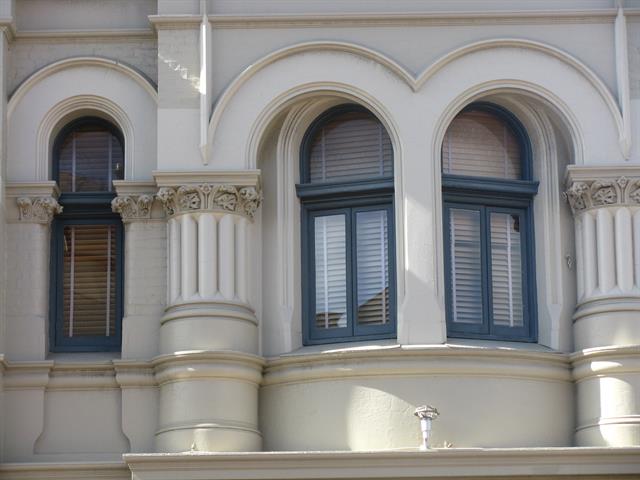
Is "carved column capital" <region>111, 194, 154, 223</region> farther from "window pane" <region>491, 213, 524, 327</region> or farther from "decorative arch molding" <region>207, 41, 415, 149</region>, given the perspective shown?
"window pane" <region>491, 213, 524, 327</region>

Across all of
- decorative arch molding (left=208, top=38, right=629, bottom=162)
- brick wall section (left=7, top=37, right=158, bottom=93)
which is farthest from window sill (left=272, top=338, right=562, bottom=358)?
brick wall section (left=7, top=37, right=158, bottom=93)

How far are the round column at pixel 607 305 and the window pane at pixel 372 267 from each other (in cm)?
237

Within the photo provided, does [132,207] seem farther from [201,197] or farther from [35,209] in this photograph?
[35,209]

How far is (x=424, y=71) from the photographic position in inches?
1081

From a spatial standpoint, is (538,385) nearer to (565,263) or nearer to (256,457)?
(565,263)

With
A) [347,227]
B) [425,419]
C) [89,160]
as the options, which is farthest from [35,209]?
[425,419]

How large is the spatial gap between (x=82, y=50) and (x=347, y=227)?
4.11 meters

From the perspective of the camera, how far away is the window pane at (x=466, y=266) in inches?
1080

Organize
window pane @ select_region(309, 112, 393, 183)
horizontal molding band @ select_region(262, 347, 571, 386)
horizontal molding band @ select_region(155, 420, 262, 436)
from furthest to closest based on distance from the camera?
window pane @ select_region(309, 112, 393, 183) < horizontal molding band @ select_region(262, 347, 571, 386) < horizontal molding band @ select_region(155, 420, 262, 436)

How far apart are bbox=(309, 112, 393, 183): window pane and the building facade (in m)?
0.03

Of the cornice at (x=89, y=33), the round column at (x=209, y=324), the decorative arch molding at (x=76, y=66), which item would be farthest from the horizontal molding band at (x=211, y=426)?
the cornice at (x=89, y=33)

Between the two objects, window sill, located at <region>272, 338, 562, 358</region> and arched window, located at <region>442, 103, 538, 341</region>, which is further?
arched window, located at <region>442, 103, 538, 341</region>

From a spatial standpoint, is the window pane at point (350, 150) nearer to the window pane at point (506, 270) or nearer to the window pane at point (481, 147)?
the window pane at point (481, 147)

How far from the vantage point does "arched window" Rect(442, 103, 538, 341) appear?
27.5m
